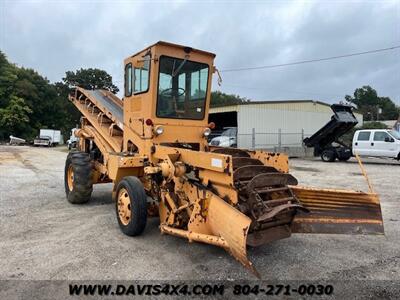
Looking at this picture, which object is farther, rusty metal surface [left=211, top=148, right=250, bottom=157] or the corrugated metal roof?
the corrugated metal roof

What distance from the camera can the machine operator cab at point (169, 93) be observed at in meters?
6.19

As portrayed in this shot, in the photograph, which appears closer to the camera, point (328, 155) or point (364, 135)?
point (364, 135)

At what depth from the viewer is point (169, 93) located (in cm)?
639

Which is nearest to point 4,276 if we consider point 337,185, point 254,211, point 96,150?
point 254,211

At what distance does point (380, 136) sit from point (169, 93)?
1616 cm

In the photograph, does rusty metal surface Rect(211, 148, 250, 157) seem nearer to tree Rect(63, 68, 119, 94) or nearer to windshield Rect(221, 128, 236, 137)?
windshield Rect(221, 128, 236, 137)

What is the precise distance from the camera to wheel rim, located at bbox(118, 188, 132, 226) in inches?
227

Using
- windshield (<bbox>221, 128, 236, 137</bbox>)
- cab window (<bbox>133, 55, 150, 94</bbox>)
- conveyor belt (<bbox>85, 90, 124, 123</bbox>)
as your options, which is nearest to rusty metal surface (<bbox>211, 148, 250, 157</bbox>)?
cab window (<bbox>133, 55, 150, 94</bbox>)

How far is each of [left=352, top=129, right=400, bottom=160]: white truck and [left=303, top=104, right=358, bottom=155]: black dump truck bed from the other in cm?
94

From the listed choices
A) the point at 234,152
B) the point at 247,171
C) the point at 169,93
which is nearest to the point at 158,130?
the point at 169,93

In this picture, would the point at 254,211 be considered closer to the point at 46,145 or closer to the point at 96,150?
the point at 96,150

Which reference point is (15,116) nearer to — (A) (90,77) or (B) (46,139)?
(B) (46,139)

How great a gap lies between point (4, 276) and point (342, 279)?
3912mm

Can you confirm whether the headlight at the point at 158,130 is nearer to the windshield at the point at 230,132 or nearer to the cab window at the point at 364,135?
the cab window at the point at 364,135
